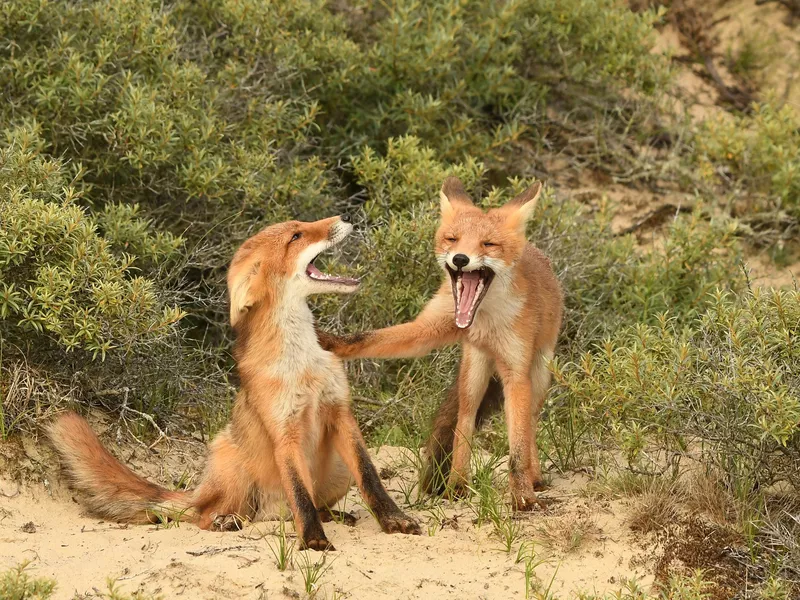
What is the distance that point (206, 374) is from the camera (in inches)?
277

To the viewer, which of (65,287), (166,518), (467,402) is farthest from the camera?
(65,287)

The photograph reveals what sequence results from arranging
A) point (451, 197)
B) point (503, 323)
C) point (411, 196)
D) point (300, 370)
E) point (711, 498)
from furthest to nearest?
point (411, 196), point (451, 197), point (503, 323), point (300, 370), point (711, 498)

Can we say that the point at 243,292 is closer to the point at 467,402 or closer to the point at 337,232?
the point at 337,232

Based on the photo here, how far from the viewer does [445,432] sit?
5.75 meters

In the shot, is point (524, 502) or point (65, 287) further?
point (65, 287)

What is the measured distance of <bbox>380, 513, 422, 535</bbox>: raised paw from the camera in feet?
16.4

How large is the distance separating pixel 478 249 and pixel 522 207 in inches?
15.1

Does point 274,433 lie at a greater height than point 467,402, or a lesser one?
greater

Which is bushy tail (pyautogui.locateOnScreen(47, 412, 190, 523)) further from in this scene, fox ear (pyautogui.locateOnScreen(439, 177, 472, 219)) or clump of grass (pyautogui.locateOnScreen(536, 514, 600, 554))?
fox ear (pyautogui.locateOnScreen(439, 177, 472, 219))

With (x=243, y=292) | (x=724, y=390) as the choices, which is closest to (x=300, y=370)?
(x=243, y=292)

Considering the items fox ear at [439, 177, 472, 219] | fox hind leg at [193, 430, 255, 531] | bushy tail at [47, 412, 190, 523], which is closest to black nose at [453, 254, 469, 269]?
fox ear at [439, 177, 472, 219]

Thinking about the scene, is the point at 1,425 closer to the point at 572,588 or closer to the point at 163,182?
the point at 163,182

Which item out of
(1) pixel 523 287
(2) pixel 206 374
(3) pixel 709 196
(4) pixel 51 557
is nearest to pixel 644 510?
(1) pixel 523 287

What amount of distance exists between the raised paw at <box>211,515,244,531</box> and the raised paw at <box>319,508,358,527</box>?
1.43ft
